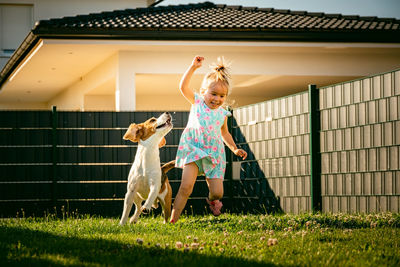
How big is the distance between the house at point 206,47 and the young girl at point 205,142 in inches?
241

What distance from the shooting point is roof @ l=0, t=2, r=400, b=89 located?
13.7 meters

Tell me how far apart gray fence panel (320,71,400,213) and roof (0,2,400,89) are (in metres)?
5.09

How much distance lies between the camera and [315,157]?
9227mm

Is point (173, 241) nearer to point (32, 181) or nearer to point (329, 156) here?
point (329, 156)

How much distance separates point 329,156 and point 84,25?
681 cm

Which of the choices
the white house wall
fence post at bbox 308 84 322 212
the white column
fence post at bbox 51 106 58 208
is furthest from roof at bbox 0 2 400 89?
fence post at bbox 308 84 322 212

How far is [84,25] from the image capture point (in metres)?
13.8

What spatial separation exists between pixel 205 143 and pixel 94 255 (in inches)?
124

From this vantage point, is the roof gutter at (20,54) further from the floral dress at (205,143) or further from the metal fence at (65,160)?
the floral dress at (205,143)

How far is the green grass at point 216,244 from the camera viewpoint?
15.5 ft

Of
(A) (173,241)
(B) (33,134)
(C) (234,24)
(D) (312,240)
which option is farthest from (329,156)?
(C) (234,24)

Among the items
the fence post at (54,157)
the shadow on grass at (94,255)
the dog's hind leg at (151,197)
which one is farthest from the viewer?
the fence post at (54,157)

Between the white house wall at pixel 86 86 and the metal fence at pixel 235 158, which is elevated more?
the white house wall at pixel 86 86

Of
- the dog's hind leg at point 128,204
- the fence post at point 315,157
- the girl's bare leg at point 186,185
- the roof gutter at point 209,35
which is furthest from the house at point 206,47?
the dog's hind leg at point 128,204
